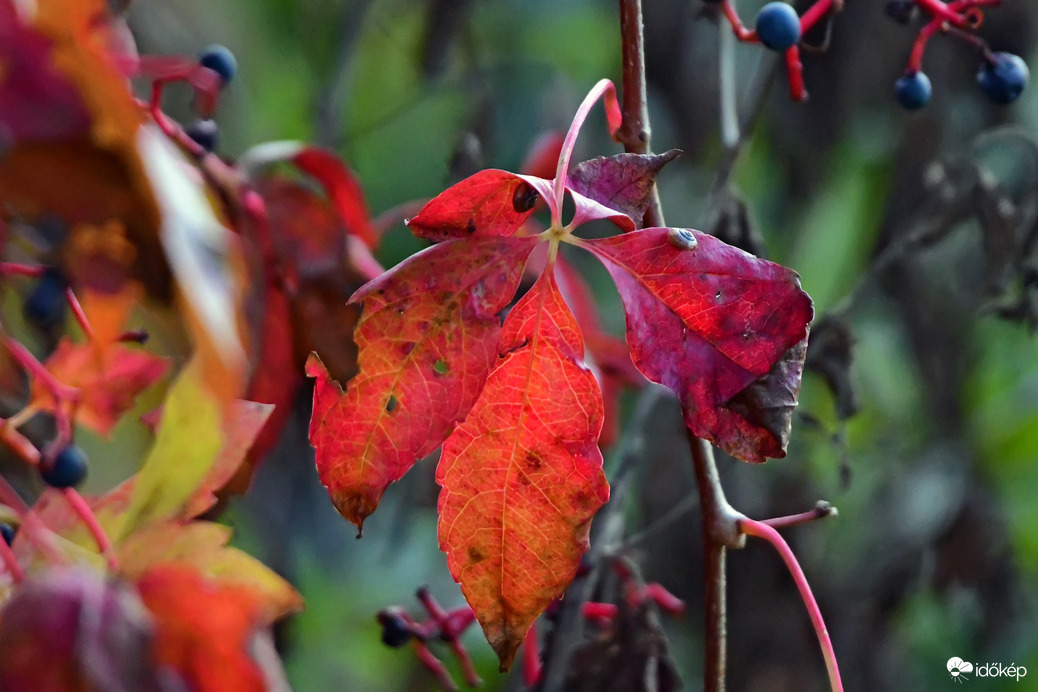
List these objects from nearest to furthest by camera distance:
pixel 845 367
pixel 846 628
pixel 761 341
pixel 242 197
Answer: pixel 761 341 < pixel 242 197 < pixel 845 367 < pixel 846 628

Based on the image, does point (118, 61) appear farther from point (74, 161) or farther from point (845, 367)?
point (845, 367)

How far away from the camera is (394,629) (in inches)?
22.0

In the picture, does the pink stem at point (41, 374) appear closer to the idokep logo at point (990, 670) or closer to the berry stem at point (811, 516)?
the berry stem at point (811, 516)

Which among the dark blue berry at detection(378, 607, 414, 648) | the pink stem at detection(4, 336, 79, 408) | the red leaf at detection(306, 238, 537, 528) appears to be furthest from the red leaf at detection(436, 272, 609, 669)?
the dark blue berry at detection(378, 607, 414, 648)

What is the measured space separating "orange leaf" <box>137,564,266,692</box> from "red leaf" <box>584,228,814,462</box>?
0.15 metres

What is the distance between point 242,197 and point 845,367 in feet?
1.31

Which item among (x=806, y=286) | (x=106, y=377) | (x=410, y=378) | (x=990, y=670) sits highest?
(x=410, y=378)

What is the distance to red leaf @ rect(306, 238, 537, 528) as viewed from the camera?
0.28 m

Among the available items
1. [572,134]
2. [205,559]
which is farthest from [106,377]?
[572,134]

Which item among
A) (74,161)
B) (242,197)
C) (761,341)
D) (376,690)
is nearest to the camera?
(74,161)

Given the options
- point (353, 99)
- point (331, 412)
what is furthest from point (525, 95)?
point (331, 412)

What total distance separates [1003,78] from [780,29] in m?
0.18

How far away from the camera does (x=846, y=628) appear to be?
3.14ft

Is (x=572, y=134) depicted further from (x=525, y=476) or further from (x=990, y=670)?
(x=990, y=670)
